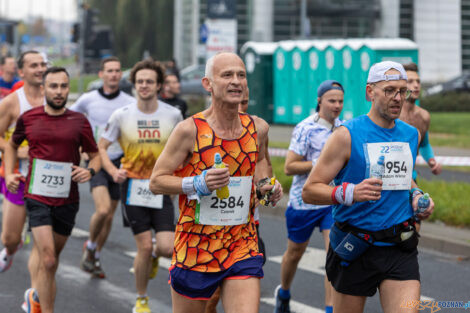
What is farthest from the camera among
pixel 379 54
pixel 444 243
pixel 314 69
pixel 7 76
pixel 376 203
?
pixel 314 69

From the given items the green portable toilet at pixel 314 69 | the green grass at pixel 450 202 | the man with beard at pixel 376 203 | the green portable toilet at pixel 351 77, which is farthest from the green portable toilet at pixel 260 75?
the man with beard at pixel 376 203

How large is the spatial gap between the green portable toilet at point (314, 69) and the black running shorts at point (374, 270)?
20.3 m

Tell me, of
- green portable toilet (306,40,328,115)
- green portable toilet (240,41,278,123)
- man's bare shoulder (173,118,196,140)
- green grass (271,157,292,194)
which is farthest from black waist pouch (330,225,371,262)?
green portable toilet (240,41,278,123)

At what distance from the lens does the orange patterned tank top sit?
4.79 m

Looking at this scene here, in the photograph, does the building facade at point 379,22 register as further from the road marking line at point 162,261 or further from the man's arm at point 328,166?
the man's arm at point 328,166

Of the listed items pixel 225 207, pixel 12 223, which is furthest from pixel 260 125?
pixel 12 223

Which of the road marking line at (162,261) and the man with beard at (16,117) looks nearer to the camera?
the man with beard at (16,117)

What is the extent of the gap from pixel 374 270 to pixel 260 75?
72.8 ft

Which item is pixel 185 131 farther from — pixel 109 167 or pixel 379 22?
pixel 379 22

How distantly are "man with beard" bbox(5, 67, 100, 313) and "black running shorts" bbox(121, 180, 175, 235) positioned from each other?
23.0 inches

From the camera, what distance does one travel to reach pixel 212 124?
15.9 feet

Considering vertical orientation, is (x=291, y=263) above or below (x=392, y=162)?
below

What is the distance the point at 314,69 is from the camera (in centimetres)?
2553

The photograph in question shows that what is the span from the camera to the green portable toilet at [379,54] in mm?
22484
